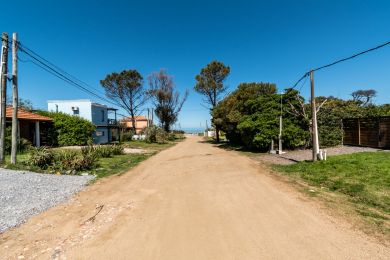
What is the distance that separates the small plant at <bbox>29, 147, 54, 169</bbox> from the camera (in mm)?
11395

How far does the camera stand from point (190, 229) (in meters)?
4.59

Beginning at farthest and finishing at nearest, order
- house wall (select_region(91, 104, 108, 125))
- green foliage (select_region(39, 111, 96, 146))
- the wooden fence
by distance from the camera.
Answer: house wall (select_region(91, 104, 108, 125))
green foliage (select_region(39, 111, 96, 146))
the wooden fence

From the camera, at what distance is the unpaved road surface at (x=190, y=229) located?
3746 mm

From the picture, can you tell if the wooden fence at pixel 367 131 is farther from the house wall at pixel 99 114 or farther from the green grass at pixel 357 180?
the house wall at pixel 99 114

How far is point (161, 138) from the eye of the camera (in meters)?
36.0

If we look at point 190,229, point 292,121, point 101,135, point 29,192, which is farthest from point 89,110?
point 190,229

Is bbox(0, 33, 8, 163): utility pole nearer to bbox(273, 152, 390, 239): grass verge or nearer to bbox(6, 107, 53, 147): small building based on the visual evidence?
bbox(6, 107, 53, 147): small building

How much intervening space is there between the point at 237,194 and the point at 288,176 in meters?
3.54

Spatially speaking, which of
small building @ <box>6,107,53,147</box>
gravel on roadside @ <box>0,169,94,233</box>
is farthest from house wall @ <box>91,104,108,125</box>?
gravel on roadside @ <box>0,169,94,233</box>

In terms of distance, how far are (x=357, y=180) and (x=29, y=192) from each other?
33.0 ft

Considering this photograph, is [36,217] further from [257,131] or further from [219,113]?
[219,113]

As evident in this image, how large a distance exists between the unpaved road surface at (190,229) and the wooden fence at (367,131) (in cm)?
1173

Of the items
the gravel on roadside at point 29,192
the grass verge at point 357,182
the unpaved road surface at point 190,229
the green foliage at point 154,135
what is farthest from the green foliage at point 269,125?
the green foliage at point 154,135

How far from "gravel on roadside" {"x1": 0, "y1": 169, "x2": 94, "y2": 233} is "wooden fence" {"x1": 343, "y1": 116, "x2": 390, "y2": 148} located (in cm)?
1649
